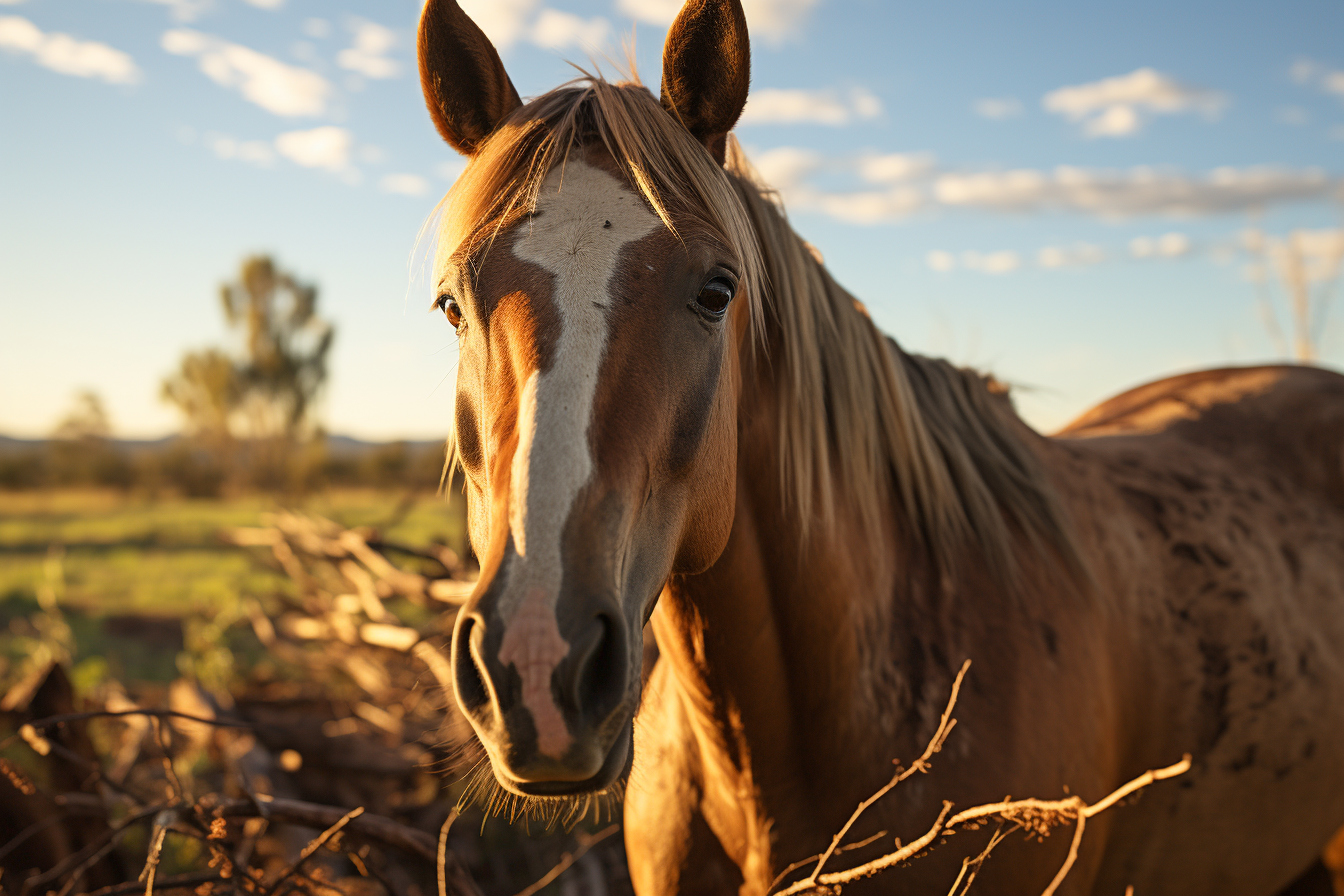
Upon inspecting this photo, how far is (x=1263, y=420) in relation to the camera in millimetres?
2967

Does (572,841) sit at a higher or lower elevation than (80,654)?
higher

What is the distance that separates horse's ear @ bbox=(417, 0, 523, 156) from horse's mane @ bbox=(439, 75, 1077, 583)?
0.13 m

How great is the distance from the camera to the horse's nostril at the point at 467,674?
40.6 inches

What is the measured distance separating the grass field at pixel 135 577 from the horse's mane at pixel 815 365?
2.74ft

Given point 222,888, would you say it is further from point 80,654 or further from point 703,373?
point 80,654

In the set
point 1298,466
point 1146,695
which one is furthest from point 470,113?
point 1298,466

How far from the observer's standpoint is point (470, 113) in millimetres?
1701

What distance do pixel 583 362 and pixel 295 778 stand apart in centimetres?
375

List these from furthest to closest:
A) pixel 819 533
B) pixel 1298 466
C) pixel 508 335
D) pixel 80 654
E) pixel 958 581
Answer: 1. pixel 80 654
2. pixel 1298 466
3. pixel 958 581
4. pixel 819 533
5. pixel 508 335

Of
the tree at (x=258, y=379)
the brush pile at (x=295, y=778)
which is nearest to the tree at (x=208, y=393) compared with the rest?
the tree at (x=258, y=379)

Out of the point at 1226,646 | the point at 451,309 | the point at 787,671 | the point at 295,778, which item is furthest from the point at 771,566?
the point at 295,778

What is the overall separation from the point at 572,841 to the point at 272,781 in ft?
4.95

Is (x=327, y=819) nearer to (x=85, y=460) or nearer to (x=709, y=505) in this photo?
(x=709, y=505)

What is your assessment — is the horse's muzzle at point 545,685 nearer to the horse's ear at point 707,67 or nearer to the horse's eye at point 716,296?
the horse's eye at point 716,296
